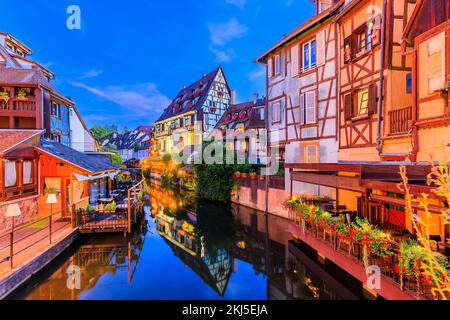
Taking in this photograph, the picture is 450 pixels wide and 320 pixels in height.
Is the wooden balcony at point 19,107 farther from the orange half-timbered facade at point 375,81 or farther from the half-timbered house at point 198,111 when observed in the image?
the half-timbered house at point 198,111

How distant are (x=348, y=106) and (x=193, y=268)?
10125mm

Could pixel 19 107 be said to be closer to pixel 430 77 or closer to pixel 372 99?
pixel 372 99

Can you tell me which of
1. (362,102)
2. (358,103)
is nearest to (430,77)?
(362,102)

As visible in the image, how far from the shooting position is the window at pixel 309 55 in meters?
14.3

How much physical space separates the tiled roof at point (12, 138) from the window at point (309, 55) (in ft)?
53.0

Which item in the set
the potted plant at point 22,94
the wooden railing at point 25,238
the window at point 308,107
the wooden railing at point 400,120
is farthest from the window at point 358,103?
the potted plant at point 22,94

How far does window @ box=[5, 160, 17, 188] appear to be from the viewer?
11.5 metres

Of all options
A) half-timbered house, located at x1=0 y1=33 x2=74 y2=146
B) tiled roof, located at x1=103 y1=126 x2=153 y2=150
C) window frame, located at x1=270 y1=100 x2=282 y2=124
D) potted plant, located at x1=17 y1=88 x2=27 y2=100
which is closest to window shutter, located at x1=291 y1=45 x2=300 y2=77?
window frame, located at x1=270 y1=100 x2=282 y2=124

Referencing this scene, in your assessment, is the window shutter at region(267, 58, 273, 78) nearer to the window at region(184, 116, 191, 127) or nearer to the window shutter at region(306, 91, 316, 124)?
the window shutter at region(306, 91, 316, 124)

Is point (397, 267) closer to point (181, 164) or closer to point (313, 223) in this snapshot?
point (313, 223)

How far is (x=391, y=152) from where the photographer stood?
30.8 feet

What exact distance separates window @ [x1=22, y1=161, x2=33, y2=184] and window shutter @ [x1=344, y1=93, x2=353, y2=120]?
16.7 m

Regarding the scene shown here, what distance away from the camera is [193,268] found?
938 centimetres
